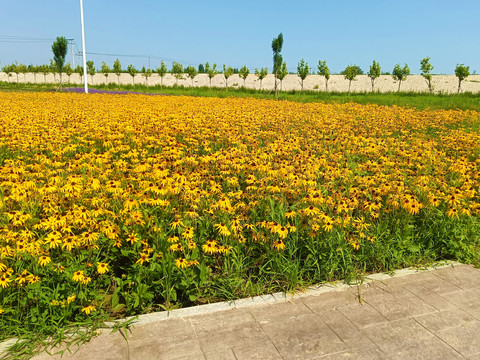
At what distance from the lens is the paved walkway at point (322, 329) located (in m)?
2.59

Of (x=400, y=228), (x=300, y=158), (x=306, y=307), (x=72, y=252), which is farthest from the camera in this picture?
(x=300, y=158)

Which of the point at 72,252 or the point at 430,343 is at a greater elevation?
the point at 72,252

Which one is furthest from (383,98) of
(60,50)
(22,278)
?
(60,50)

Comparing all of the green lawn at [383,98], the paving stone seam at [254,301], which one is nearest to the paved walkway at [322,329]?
the paving stone seam at [254,301]

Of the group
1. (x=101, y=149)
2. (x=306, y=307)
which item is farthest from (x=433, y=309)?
(x=101, y=149)

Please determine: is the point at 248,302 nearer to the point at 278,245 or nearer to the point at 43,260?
the point at 278,245

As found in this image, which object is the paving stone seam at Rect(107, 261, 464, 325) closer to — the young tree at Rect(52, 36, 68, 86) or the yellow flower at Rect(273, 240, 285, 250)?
the yellow flower at Rect(273, 240, 285, 250)

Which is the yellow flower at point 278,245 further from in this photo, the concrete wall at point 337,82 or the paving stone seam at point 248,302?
the concrete wall at point 337,82

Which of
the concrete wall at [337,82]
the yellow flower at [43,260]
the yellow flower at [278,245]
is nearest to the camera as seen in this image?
the yellow flower at [43,260]

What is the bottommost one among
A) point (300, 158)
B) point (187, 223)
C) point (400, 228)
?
point (400, 228)

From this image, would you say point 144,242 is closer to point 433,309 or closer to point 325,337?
point 325,337

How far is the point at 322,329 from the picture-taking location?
9.44ft

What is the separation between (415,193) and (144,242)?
3.72 meters

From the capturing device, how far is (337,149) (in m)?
7.68
